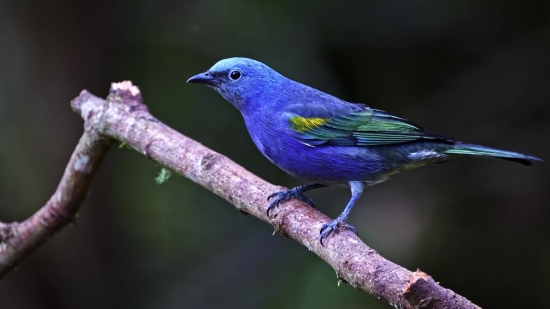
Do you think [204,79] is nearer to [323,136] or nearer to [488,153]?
[323,136]

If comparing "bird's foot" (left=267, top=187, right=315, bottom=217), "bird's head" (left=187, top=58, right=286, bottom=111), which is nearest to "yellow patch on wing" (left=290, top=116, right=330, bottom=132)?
"bird's head" (left=187, top=58, right=286, bottom=111)

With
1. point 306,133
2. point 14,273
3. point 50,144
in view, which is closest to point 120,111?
point 306,133

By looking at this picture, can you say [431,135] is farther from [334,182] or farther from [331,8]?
[331,8]

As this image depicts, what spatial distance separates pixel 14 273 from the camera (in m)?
5.41

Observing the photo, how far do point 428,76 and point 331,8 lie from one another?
3.97ft

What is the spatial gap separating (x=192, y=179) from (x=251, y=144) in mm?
2481

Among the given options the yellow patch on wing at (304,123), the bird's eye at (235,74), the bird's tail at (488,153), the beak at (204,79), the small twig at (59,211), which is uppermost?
the bird's eye at (235,74)

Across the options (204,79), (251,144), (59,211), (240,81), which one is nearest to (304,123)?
(240,81)

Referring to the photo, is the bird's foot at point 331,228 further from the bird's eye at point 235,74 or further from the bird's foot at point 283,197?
the bird's eye at point 235,74

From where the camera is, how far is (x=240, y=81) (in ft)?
13.3

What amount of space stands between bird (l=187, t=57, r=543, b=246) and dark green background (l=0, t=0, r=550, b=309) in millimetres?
1877

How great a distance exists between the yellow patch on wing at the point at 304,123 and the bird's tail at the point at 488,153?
2.75 ft

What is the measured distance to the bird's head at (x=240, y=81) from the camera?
4027 millimetres

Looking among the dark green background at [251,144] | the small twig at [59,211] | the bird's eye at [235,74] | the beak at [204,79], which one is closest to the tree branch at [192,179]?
the small twig at [59,211]
